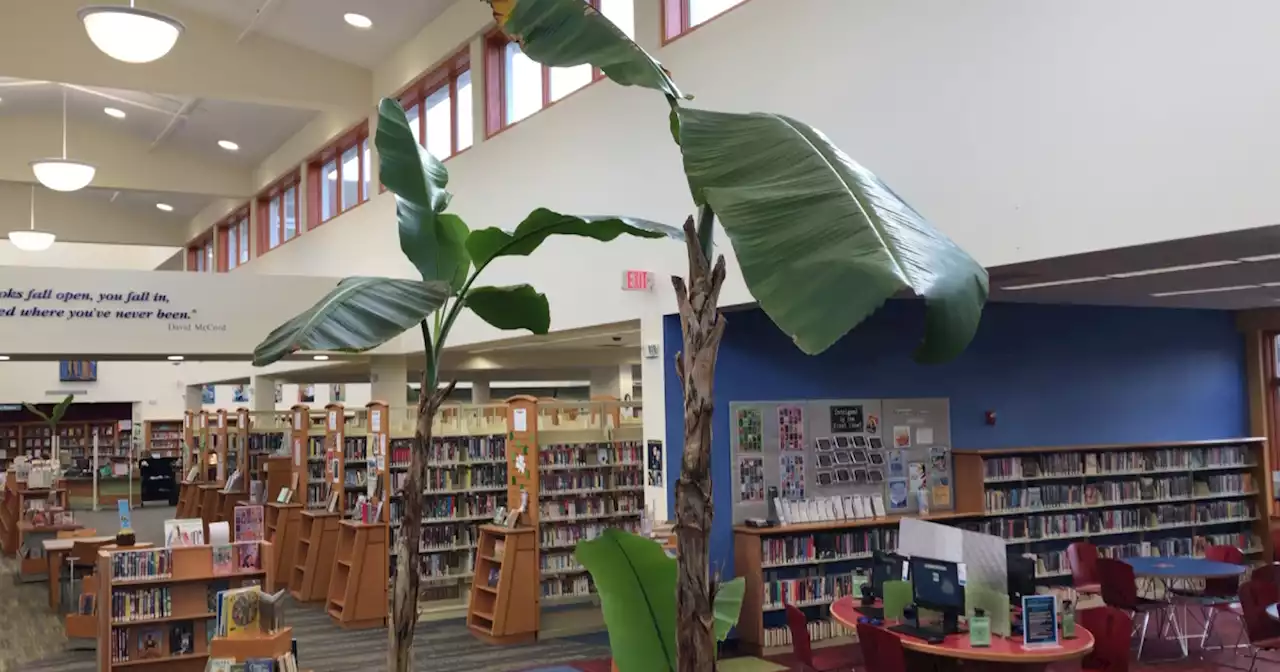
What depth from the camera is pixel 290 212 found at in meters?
18.8

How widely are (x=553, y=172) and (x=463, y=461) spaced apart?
3.18m

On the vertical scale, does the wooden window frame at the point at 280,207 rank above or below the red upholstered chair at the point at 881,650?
above

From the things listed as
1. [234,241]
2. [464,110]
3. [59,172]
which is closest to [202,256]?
[234,241]

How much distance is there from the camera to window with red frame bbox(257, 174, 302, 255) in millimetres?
18547

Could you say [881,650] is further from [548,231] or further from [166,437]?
[166,437]

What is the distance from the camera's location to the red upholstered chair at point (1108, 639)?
21.0ft

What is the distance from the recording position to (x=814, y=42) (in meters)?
7.66

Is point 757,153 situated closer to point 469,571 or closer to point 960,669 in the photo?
point 960,669

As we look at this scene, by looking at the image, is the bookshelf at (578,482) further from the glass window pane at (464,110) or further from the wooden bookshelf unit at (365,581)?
the glass window pane at (464,110)

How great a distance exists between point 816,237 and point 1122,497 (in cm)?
1027

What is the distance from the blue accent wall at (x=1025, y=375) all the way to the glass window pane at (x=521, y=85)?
3.62 m

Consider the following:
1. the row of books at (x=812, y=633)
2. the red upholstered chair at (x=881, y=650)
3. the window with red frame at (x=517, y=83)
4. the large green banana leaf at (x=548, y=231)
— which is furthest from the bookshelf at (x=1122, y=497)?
the large green banana leaf at (x=548, y=231)

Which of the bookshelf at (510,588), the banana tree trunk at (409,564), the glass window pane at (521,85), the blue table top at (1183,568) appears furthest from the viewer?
the glass window pane at (521,85)

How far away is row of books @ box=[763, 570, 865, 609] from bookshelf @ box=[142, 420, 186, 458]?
84.6 ft
